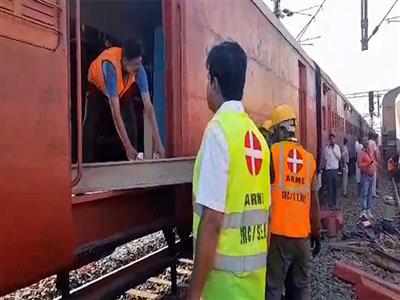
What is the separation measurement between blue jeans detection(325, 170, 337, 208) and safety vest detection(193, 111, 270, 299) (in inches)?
417

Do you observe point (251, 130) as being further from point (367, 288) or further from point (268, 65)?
point (268, 65)

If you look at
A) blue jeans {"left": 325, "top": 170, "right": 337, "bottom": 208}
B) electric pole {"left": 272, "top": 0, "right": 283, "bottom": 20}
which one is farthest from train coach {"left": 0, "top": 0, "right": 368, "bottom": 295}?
electric pole {"left": 272, "top": 0, "right": 283, "bottom": 20}

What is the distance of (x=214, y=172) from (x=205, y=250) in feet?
0.96

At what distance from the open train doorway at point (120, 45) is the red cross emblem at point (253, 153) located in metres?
2.16

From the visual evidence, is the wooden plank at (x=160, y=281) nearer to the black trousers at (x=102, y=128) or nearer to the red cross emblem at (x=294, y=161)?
the black trousers at (x=102, y=128)

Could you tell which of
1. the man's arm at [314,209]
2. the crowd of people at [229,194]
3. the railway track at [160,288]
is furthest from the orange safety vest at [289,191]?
the railway track at [160,288]

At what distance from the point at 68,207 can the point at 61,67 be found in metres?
0.65

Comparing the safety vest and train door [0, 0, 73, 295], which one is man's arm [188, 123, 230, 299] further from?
train door [0, 0, 73, 295]

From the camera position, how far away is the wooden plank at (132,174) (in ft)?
9.12

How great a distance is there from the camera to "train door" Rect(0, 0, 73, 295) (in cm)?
215

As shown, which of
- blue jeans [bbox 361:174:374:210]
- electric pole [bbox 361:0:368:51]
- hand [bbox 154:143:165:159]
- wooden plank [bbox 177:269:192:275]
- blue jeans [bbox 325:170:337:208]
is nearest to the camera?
hand [bbox 154:143:165:159]

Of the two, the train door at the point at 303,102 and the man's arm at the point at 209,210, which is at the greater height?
the train door at the point at 303,102

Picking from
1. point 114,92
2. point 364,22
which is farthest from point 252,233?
point 364,22

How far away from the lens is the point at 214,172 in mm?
2014
